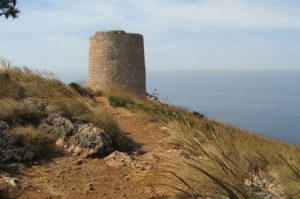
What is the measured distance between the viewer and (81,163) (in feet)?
24.3

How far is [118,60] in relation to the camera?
19.6m

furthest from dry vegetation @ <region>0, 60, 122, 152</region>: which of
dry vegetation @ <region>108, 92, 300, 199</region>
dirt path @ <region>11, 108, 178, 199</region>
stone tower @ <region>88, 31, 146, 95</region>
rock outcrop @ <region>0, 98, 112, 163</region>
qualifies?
stone tower @ <region>88, 31, 146, 95</region>

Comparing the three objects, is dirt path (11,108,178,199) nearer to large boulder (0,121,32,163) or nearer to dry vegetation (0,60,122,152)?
large boulder (0,121,32,163)

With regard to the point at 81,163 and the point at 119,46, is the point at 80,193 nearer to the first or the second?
the point at 81,163

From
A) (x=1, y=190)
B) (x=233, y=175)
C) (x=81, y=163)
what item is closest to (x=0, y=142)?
(x=81, y=163)

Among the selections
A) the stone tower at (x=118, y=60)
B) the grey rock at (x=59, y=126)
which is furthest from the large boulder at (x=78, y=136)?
the stone tower at (x=118, y=60)

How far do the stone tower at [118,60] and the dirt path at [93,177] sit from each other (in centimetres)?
1121

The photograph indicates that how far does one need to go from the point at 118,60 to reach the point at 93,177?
13.0 metres

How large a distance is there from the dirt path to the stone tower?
36.8ft

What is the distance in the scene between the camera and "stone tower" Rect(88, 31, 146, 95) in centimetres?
1958

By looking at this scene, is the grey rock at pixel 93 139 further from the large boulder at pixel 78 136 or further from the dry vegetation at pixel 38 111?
the dry vegetation at pixel 38 111

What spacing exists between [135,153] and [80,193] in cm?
216

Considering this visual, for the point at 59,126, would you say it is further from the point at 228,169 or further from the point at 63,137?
the point at 228,169

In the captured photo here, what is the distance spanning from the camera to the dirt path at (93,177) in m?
6.09
